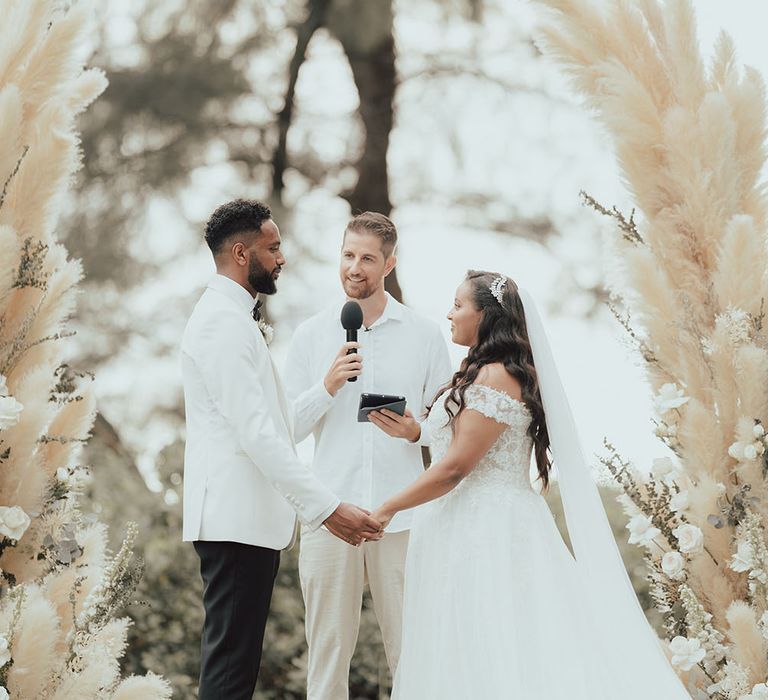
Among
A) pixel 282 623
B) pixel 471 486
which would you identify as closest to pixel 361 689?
pixel 282 623

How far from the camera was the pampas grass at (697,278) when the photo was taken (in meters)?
3.01

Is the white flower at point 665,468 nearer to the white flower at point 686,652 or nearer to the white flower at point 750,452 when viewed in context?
the white flower at point 750,452

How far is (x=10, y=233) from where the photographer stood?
2707 millimetres

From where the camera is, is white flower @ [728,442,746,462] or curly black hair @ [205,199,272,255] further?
curly black hair @ [205,199,272,255]

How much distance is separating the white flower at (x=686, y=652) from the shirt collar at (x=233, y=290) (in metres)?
1.56

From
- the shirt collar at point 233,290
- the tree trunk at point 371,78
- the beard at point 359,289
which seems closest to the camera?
the shirt collar at point 233,290

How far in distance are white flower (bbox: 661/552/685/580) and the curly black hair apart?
5.11 ft

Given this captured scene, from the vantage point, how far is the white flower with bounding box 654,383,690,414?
3.05 meters

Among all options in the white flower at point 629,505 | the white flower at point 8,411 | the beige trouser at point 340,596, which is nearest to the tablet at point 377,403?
the beige trouser at point 340,596

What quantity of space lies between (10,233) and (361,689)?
3548 millimetres

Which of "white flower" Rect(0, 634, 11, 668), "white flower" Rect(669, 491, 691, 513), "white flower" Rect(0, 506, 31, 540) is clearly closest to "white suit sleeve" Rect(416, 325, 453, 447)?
"white flower" Rect(669, 491, 691, 513)

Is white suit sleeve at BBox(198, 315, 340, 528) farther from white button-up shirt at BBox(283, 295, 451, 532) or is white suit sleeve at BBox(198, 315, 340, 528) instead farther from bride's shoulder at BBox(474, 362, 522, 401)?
bride's shoulder at BBox(474, 362, 522, 401)

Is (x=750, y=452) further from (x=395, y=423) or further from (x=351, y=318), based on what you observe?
(x=351, y=318)

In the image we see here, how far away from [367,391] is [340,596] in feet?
2.38
